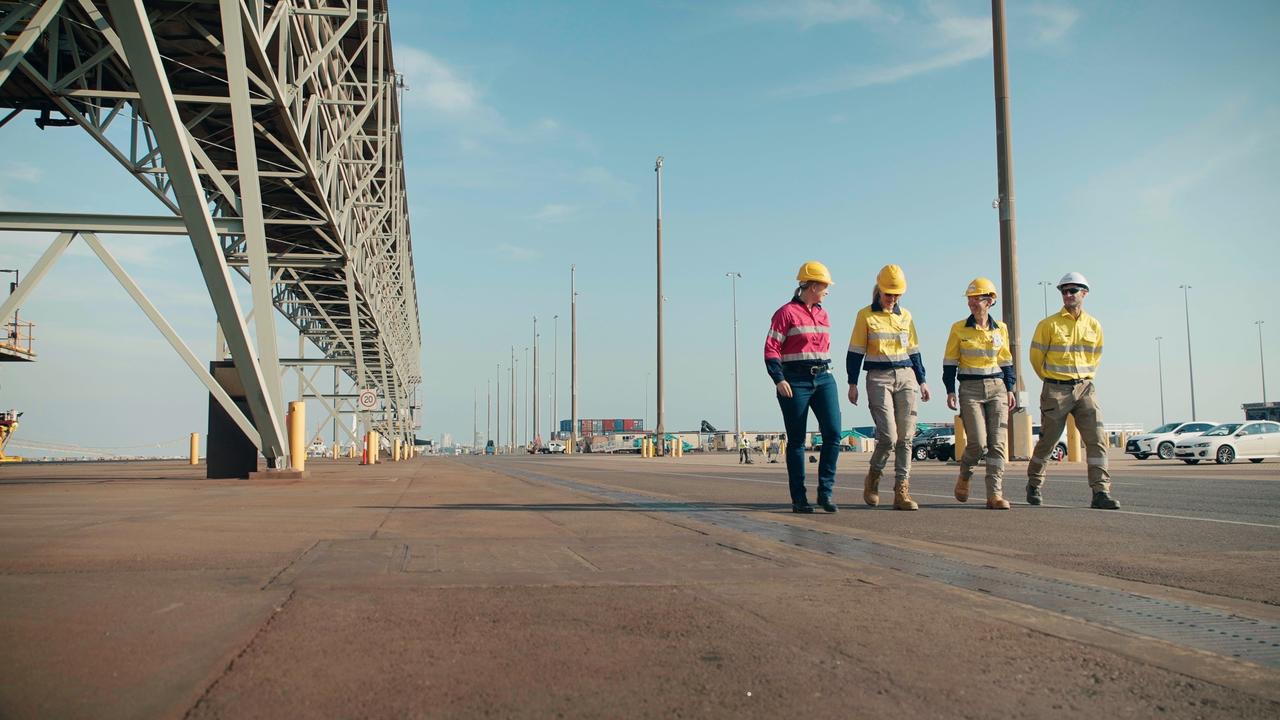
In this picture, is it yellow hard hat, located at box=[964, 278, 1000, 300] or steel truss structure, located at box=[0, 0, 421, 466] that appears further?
steel truss structure, located at box=[0, 0, 421, 466]

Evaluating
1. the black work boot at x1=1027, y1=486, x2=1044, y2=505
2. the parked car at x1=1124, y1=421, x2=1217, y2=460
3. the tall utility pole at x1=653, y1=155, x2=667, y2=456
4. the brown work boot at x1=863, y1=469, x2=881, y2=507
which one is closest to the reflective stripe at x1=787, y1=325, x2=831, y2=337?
the brown work boot at x1=863, y1=469, x2=881, y2=507

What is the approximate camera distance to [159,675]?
2658mm

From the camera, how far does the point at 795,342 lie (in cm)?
841

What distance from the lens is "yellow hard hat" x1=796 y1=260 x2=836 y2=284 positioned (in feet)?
27.9

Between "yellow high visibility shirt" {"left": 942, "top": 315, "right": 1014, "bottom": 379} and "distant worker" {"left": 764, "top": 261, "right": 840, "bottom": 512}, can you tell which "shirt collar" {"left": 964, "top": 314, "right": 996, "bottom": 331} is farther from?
"distant worker" {"left": 764, "top": 261, "right": 840, "bottom": 512}

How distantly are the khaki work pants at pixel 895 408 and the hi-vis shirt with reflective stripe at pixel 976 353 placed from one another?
2.47 feet

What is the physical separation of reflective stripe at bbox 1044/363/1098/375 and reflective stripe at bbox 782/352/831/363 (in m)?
2.40

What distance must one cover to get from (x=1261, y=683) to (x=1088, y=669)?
446 mm

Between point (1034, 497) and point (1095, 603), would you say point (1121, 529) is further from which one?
point (1095, 603)

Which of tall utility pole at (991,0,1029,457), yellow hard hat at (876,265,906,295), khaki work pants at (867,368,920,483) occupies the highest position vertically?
tall utility pole at (991,0,1029,457)

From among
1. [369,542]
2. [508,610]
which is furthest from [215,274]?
[508,610]

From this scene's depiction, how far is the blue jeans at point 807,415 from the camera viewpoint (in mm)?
8281

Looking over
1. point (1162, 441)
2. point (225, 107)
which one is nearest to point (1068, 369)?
point (225, 107)

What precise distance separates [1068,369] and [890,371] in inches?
72.5
